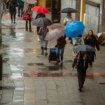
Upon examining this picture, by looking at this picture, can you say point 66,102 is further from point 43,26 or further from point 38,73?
point 43,26

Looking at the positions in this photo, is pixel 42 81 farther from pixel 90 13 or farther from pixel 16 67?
pixel 90 13

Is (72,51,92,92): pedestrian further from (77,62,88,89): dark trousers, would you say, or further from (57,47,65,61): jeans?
(57,47,65,61): jeans

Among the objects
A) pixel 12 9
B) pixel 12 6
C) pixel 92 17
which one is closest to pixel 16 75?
pixel 92 17

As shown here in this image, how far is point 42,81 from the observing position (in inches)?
662

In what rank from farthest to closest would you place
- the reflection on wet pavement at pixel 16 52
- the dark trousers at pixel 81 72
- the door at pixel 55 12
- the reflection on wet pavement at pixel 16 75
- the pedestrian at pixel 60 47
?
the door at pixel 55 12 < the reflection on wet pavement at pixel 16 52 < the pedestrian at pixel 60 47 < the reflection on wet pavement at pixel 16 75 < the dark trousers at pixel 81 72

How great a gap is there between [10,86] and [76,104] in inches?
114

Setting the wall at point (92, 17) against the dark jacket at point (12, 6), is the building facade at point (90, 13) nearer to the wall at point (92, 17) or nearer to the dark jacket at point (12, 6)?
the wall at point (92, 17)

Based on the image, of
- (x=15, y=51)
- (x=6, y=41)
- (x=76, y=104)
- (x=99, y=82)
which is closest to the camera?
(x=76, y=104)

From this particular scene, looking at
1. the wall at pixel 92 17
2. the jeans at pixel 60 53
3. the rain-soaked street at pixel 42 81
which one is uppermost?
the wall at pixel 92 17

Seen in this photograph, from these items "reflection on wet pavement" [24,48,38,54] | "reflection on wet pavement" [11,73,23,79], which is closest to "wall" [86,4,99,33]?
"reflection on wet pavement" [24,48,38,54]

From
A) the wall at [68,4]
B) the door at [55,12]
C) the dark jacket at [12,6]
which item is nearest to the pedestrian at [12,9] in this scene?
the dark jacket at [12,6]

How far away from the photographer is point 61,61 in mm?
20234

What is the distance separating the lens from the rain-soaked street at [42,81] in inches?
569

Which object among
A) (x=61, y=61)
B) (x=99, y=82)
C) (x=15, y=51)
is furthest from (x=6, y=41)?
(x=99, y=82)
